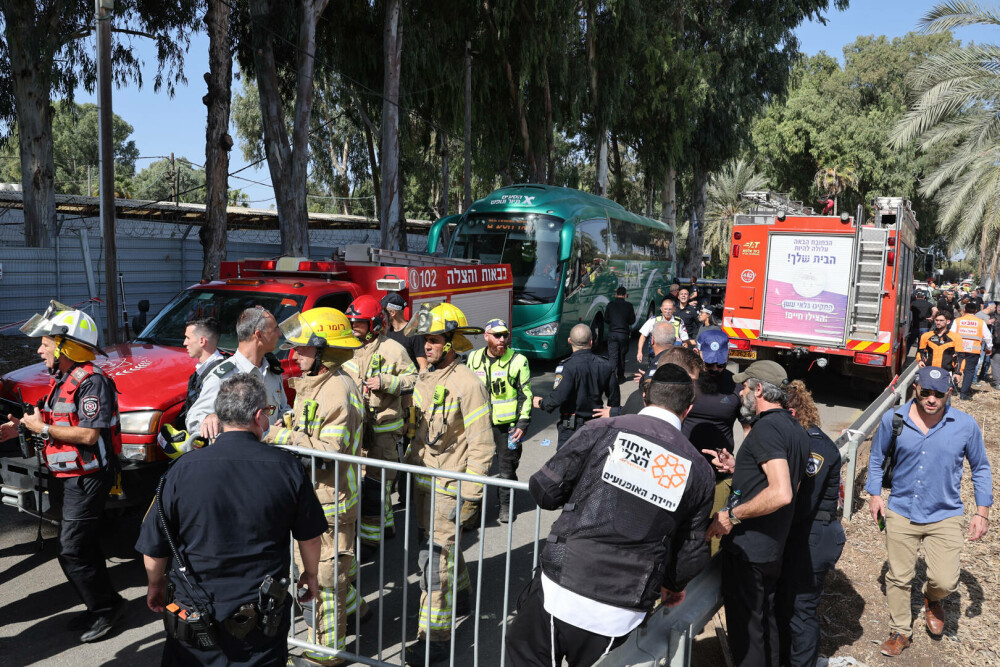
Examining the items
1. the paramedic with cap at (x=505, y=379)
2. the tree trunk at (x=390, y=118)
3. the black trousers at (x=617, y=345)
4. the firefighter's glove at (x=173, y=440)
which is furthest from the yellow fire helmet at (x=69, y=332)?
the tree trunk at (x=390, y=118)

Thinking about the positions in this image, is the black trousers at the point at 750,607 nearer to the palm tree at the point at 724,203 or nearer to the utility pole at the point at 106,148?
the utility pole at the point at 106,148

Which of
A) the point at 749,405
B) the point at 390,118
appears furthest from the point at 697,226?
the point at 749,405

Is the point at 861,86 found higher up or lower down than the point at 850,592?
higher up

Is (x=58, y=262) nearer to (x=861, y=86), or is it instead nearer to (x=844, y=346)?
(x=844, y=346)

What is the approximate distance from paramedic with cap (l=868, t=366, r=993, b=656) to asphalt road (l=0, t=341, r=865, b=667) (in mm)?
2337

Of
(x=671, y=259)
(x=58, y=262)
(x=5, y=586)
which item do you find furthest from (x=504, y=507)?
(x=671, y=259)

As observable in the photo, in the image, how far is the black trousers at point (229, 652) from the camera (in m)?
2.90

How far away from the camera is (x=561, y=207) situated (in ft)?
47.7

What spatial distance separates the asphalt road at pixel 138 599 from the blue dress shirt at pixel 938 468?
2.38 m

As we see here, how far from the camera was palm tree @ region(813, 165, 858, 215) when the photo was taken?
1452 inches

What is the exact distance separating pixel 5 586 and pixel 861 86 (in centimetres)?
4649

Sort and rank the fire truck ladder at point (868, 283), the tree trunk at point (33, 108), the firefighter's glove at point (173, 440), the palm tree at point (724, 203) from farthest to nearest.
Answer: the palm tree at point (724, 203), the tree trunk at point (33, 108), the fire truck ladder at point (868, 283), the firefighter's glove at point (173, 440)

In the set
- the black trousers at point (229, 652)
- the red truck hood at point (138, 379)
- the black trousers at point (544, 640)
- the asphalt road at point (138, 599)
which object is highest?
the red truck hood at point (138, 379)

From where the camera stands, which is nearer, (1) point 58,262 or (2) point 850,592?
(2) point 850,592
